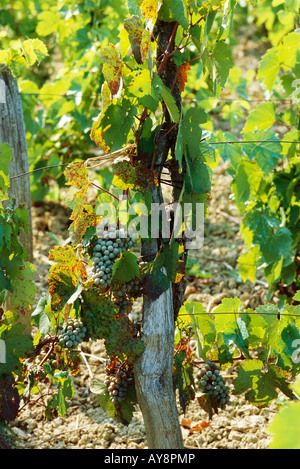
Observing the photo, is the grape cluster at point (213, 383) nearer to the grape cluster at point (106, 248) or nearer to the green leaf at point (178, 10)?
→ the grape cluster at point (106, 248)

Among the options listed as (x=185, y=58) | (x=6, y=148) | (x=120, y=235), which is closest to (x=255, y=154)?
(x=185, y=58)

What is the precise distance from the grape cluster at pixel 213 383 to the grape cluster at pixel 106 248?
436 millimetres

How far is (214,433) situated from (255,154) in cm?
107

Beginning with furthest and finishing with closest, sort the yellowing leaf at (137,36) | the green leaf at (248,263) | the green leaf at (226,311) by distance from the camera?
the green leaf at (248,263)
the green leaf at (226,311)
the yellowing leaf at (137,36)

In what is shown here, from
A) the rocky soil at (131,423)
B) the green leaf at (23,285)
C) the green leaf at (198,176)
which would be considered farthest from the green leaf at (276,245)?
the green leaf at (23,285)

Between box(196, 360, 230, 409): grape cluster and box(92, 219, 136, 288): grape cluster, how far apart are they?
44cm

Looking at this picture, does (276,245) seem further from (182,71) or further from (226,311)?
(182,71)

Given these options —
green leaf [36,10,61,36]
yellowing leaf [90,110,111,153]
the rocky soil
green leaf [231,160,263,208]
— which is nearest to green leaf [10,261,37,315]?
the rocky soil

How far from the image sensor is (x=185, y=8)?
1428 millimetres

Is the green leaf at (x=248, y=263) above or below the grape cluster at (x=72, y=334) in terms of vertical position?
above

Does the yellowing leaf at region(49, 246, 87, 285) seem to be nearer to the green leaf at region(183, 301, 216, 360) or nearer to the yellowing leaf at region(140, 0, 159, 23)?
the green leaf at region(183, 301, 216, 360)

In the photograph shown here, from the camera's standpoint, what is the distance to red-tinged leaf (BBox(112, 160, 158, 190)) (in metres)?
1.46

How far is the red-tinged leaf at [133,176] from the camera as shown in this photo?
1462mm

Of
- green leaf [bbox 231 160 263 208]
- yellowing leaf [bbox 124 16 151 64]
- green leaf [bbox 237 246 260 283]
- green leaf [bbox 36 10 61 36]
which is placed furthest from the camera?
green leaf [bbox 36 10 61 36]
